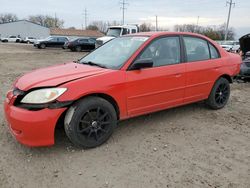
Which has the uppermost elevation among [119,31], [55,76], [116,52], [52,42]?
[119,31]

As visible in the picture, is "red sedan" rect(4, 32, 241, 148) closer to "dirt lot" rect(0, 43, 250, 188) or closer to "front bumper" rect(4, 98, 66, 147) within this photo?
"front bumper" rect(4, 98, 66, 147)

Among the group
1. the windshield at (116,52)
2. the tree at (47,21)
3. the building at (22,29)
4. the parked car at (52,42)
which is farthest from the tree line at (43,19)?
the windshield at (116,52)

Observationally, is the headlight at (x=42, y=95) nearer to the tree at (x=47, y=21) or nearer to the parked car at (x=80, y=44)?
the parked car at (x=80, y=44)

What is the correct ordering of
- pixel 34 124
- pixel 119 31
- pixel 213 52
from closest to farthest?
pixel 34 124, pixel 213 52, pixel 119 31

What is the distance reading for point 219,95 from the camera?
5613 millimetres

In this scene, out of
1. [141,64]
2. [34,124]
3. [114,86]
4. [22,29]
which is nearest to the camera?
[34,124]

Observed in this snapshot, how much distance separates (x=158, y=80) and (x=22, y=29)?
78.7 meters

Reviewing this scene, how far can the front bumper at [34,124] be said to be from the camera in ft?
11.0

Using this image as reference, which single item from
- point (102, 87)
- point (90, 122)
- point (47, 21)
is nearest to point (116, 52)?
point (102, 87)

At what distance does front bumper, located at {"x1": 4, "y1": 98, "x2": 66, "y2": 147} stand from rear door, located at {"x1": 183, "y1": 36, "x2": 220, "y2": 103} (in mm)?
2470

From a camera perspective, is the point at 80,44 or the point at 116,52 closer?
the point at 116,52

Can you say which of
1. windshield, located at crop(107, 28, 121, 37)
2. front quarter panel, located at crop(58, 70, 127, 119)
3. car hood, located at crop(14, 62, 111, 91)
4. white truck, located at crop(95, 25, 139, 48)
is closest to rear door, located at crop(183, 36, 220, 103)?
front quarter panel, located at crop(58, 70, 127, 119)

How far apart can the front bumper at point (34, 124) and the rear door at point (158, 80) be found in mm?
1172

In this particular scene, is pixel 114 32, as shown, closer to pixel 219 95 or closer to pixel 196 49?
pixel 219 95
